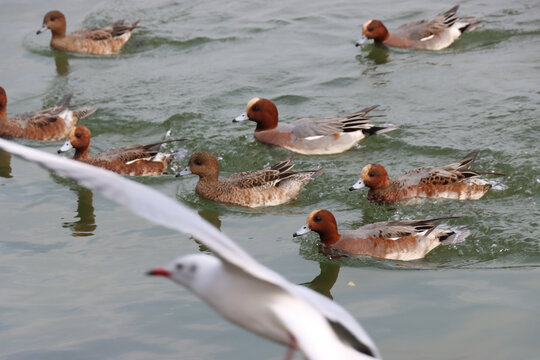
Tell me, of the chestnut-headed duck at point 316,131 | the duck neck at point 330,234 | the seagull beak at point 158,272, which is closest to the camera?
the seagull beak at point 158,272

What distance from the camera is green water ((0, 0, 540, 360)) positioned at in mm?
6617

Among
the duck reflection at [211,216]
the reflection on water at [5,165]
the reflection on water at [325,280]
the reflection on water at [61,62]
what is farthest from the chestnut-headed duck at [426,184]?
the reflection on water at [61,62]

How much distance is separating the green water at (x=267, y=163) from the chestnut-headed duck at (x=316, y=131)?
5.9 inches

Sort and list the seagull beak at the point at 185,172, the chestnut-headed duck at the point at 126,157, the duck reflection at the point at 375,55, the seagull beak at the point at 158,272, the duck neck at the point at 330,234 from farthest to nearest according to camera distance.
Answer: the duck reflection at the point at 375,55 → the chestnut-headed duck at the point at 126,157 → the seagull beak at the point at 185,172 → the duck neck at the point at 330,234 → the seagull beak at the point at 158,272

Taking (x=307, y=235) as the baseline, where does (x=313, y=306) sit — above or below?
above

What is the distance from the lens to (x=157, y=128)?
1180 centimetres

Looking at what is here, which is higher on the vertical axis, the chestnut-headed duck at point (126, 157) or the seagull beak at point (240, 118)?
the seagull beak at point (240, 118)

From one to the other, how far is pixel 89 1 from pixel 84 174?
14.2 metres

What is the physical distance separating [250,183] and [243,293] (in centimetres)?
547

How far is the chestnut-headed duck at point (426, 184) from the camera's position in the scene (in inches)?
361

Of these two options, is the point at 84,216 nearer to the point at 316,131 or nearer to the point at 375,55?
the point at 316,131

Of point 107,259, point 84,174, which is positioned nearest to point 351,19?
point 107,259

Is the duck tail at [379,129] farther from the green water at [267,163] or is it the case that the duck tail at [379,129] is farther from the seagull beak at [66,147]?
the seagull beak at [66,147]

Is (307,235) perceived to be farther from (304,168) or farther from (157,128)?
(157,128)
